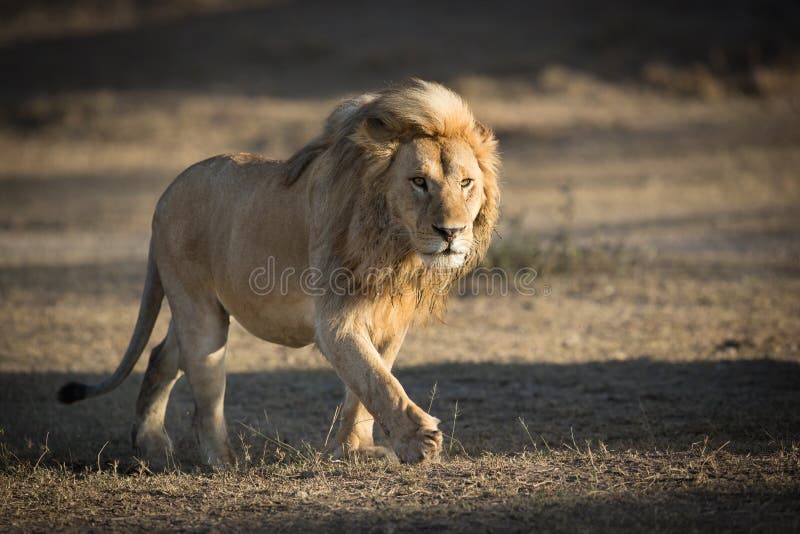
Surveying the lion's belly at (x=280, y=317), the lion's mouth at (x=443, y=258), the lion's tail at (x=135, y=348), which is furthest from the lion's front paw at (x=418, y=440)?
the lion's tail at (x=135, y=348)

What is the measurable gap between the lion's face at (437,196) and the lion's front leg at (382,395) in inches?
19.2

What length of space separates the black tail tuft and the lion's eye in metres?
2.35

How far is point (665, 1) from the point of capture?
27031mm

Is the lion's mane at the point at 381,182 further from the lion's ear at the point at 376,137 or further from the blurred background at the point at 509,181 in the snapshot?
the blurred background at the point at 509,181

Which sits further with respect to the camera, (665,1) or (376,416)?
(665,1)

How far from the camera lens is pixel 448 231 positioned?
4012 millimetres

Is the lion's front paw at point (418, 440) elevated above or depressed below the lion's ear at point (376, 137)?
below

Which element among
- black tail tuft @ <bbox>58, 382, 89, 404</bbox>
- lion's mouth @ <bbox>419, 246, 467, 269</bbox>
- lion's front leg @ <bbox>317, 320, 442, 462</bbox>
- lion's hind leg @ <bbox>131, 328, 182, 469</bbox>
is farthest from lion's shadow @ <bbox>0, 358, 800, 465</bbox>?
lion's mouth @ <bbox>419, 246, 467, 269</bbox>

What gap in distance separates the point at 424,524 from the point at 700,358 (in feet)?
12.9

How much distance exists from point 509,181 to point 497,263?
6.10 m

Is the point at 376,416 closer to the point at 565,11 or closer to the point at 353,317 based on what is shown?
the point at 353,317

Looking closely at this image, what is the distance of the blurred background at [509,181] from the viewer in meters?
6.24

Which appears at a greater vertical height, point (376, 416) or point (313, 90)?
point (313, 90)

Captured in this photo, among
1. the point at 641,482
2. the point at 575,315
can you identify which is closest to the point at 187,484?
the point at 641,482
